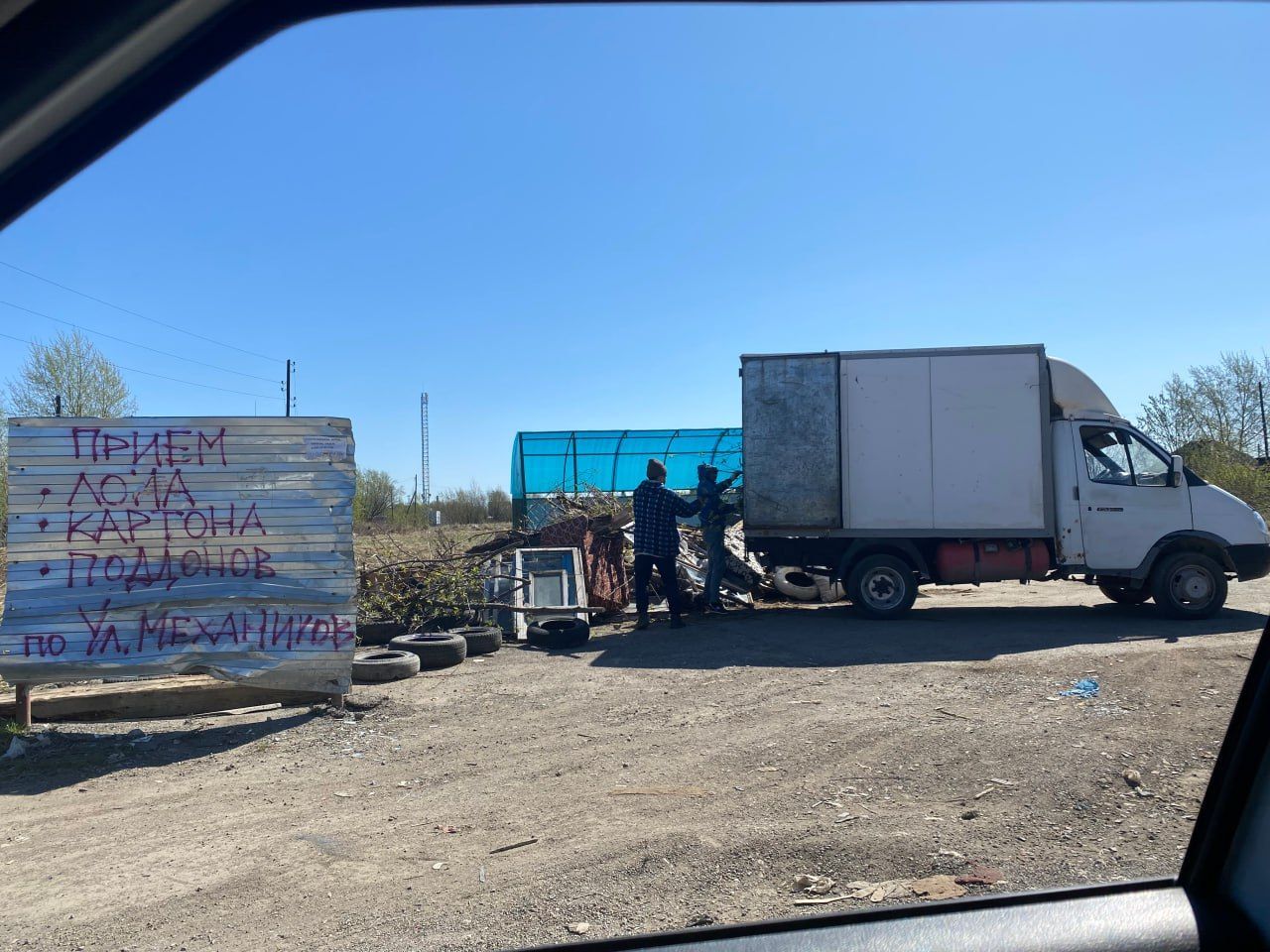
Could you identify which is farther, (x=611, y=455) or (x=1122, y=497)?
(x=611, y=455)

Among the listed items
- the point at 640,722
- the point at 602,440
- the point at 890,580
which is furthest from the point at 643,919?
the point at 602,440

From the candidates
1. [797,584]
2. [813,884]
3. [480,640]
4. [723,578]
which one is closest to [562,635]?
[480,640]

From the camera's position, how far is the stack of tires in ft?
29.8

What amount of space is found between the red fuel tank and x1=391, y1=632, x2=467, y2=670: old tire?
6254mm

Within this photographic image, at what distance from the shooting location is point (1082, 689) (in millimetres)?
7547

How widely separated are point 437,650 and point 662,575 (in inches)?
135

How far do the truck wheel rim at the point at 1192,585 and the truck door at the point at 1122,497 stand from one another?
49cm

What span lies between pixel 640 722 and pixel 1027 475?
22.5 ft

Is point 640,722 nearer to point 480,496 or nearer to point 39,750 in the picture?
point 39,750

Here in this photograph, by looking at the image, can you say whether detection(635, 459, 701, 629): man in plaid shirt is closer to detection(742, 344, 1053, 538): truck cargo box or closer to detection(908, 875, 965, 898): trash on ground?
detection(742, 344, 1053, 538): truck cargo box

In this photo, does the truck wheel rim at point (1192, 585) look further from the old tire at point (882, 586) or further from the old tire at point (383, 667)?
the old tire at point (383, 667)

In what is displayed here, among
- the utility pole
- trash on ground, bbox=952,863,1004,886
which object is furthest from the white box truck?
the utility pole

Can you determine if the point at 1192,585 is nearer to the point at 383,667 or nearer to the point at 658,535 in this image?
the point at 658,535

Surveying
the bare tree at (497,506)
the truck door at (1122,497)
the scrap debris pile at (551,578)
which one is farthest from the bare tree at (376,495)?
the truck door at (1122,497)
